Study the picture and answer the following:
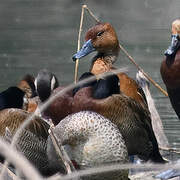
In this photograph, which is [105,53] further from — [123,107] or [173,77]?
[123,107]

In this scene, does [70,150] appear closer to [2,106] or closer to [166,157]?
[2,106]

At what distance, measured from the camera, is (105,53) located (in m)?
4.71

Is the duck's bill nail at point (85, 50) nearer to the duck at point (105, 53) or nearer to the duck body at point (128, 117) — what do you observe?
the duck at point (105, 53)

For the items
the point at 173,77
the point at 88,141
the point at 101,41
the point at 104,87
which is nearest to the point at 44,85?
the point at 101,41

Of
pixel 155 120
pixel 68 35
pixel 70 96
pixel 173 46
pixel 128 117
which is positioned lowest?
pixel 68 35

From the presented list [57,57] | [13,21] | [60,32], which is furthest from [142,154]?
[13,21]

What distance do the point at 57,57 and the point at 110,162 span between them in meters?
8.09

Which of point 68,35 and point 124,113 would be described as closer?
point 124,113

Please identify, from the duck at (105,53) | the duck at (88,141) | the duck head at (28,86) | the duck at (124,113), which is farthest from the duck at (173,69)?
the duck at (88,141)

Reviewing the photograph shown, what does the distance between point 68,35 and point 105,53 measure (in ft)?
26.9

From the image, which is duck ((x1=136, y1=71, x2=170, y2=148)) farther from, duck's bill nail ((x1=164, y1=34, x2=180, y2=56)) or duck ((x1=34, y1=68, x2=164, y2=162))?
duck ((x1=34, y1=68, x2=164, y2=162))

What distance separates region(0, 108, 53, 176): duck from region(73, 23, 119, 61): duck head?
1.17m

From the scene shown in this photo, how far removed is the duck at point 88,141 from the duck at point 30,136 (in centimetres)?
52

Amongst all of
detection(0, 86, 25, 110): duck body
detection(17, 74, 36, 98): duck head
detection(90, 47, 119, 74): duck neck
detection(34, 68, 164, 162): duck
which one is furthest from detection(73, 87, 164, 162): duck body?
detection(17, 74, 36, 98): duck head
